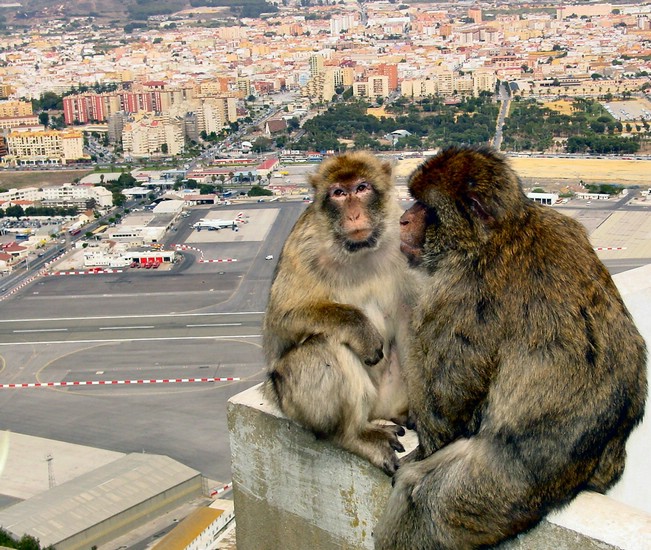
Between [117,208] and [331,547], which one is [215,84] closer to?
[117,208]

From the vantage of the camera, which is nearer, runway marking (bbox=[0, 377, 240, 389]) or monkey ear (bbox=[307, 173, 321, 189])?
monkey ear (bbox=[307, 173, 321, 189])

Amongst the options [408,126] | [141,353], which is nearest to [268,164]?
[408,126]

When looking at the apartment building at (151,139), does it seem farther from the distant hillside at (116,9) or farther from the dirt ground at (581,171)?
the distant hillside at (116,9)

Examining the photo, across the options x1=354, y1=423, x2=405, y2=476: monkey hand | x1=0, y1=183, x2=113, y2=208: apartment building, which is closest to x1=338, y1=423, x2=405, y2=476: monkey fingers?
x1=354, y1=423, x2=405, y2=476: monkey hand

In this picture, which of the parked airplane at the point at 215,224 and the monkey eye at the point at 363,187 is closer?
the monkey eye at the point at 363,187

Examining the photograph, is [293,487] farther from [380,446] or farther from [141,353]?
[141,353]

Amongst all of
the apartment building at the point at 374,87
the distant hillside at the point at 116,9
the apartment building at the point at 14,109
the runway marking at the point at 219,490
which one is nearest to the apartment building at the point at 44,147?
the apartment building at the point at 14,109

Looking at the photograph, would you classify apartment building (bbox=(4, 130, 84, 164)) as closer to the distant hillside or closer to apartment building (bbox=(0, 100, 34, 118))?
apartment building (bbox=(0, 100, 34, 118))
